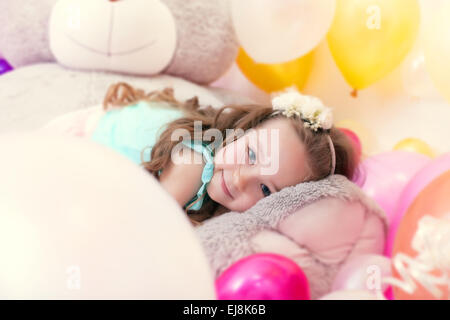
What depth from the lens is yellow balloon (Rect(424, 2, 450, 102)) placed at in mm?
954

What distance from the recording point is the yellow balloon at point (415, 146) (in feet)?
4.26

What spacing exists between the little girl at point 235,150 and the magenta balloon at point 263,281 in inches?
9.0

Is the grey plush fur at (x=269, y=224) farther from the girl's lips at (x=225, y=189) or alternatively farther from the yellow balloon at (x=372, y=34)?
the yellow balloon at (x=372, y=34)

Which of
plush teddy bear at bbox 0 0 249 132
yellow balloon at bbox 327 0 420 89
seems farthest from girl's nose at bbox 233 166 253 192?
yellow balloon at bbox 327 0 420 89

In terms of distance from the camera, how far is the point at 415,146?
1.31m

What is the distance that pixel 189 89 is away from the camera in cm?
128

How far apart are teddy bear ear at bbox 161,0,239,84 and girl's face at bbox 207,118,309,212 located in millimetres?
497

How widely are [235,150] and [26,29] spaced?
0.73 meters

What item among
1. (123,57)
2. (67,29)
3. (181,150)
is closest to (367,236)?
(181,150)

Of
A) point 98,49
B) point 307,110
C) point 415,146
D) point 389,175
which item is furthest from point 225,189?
point 415,146

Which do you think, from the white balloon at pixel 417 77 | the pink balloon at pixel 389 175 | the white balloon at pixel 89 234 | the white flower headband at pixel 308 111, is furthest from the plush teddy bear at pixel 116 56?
the white balloon at pixel 417 77

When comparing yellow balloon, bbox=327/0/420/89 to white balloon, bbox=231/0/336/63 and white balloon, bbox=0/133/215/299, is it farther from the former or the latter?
white balloon, bbox=0/133/215/299

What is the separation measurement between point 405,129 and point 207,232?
2.72 feet
